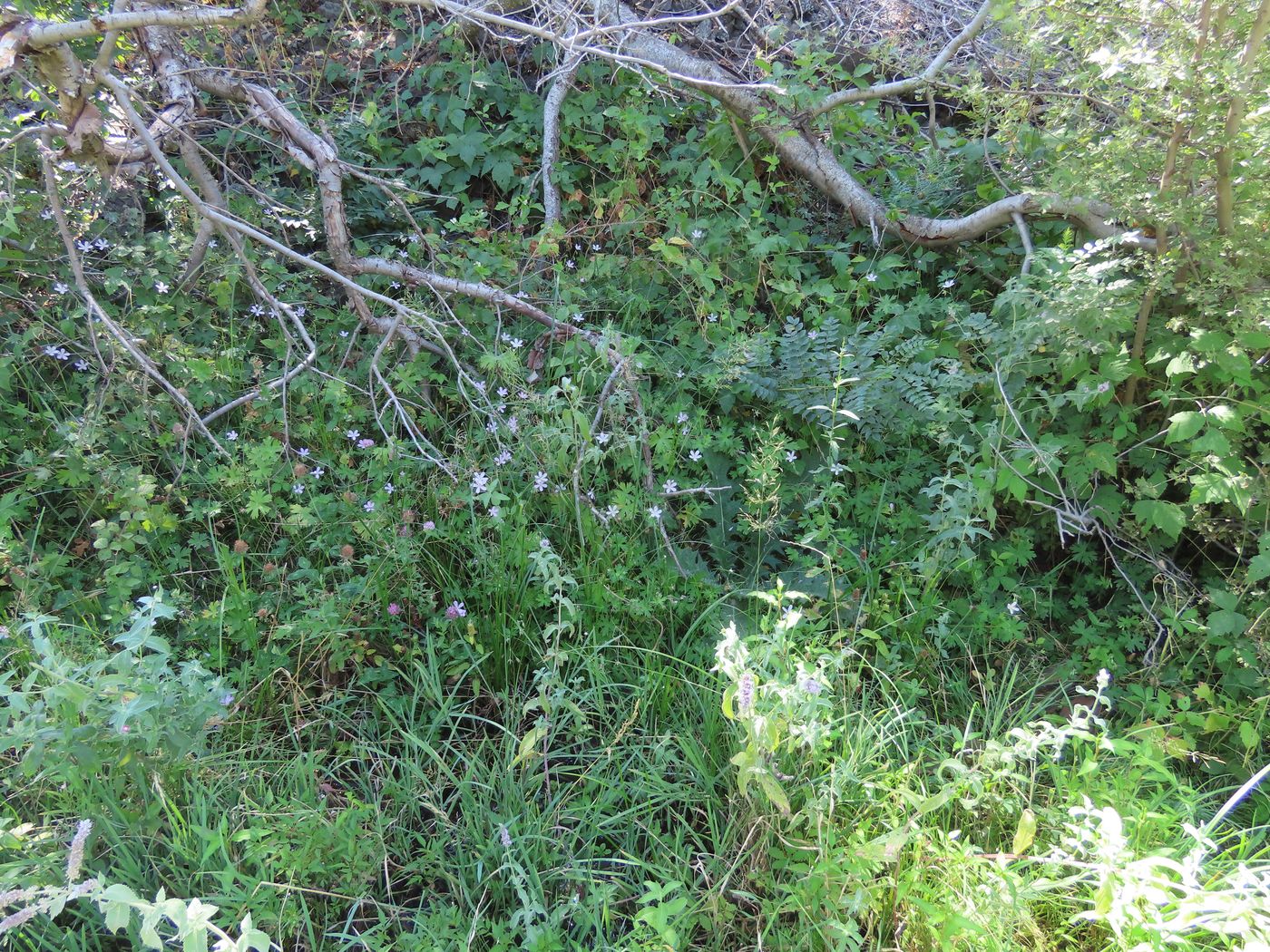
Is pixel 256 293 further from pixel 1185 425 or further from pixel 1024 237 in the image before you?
pixel 1185 425

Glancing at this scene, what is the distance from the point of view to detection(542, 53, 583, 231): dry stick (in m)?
3.92

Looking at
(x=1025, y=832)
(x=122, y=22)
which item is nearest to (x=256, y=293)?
(x=122, y=22)

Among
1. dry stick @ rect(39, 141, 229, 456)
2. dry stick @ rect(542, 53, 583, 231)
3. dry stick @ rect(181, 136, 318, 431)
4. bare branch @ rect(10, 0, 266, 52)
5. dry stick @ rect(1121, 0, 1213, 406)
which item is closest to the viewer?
dry stick @ rect(1121, 0, 1213, 406)

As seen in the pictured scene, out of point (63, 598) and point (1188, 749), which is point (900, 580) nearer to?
point (1188, 749)

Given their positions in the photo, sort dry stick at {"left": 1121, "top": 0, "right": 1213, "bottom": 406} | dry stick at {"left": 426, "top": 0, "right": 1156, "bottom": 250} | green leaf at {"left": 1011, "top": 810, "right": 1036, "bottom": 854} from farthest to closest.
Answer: dry stick at {"left": 426, "top": 0, "right": 1156, "bottom": 250} < dry stick at {"left": 1121, "top": 0, "right": 1213, "bottom": 406} < green leaf at {"left": 1011, "top": 810, "right": 1036, "bottom": 854}

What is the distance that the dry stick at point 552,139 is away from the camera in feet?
12.9

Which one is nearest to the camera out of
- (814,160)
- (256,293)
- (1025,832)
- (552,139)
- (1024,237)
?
(1025,832)

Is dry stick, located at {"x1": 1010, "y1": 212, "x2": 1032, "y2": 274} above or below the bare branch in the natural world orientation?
below

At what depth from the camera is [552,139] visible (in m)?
4.01

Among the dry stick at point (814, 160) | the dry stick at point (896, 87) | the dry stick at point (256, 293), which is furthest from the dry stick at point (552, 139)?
the dry stick at point (256, 293)

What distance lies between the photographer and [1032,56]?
3.13 metres

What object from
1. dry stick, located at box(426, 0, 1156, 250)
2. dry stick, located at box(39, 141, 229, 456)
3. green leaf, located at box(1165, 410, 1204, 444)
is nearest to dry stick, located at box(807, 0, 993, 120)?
dry stick, located at box(426, 0, 1156, 250)

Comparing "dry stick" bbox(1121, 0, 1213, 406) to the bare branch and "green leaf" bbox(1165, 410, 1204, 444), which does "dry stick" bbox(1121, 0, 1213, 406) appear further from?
the bare branch

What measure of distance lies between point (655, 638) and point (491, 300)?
1.58 metres
